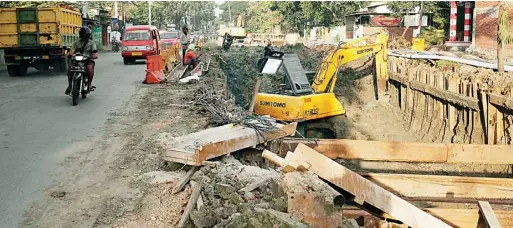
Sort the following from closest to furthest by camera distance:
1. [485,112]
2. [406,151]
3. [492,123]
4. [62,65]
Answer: [406,151] → [492,123] → [485,112] → [62,65]

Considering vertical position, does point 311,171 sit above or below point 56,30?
below

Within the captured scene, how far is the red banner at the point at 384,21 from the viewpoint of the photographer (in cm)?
3995

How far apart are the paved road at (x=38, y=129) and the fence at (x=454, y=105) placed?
7.94m

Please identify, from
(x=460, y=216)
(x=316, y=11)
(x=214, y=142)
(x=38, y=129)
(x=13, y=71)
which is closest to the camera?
(x=460, y=216)

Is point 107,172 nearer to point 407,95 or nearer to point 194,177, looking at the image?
point 194,177

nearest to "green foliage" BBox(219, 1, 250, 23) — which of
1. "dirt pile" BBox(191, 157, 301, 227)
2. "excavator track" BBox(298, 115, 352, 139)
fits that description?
"excavator track" BBox(298, 115, 352, 139)

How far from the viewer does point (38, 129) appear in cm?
876

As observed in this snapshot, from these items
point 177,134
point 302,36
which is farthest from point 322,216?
point 302,36

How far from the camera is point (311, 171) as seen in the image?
452 cm

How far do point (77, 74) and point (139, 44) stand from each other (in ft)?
46.9

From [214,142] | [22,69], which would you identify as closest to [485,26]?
[22,69]

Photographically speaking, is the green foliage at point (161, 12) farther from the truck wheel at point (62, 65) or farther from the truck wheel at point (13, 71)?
the truck wheel at point (13, 71)

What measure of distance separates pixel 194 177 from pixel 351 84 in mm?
15290

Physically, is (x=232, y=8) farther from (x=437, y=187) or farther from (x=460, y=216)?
(x=460, y=216)
